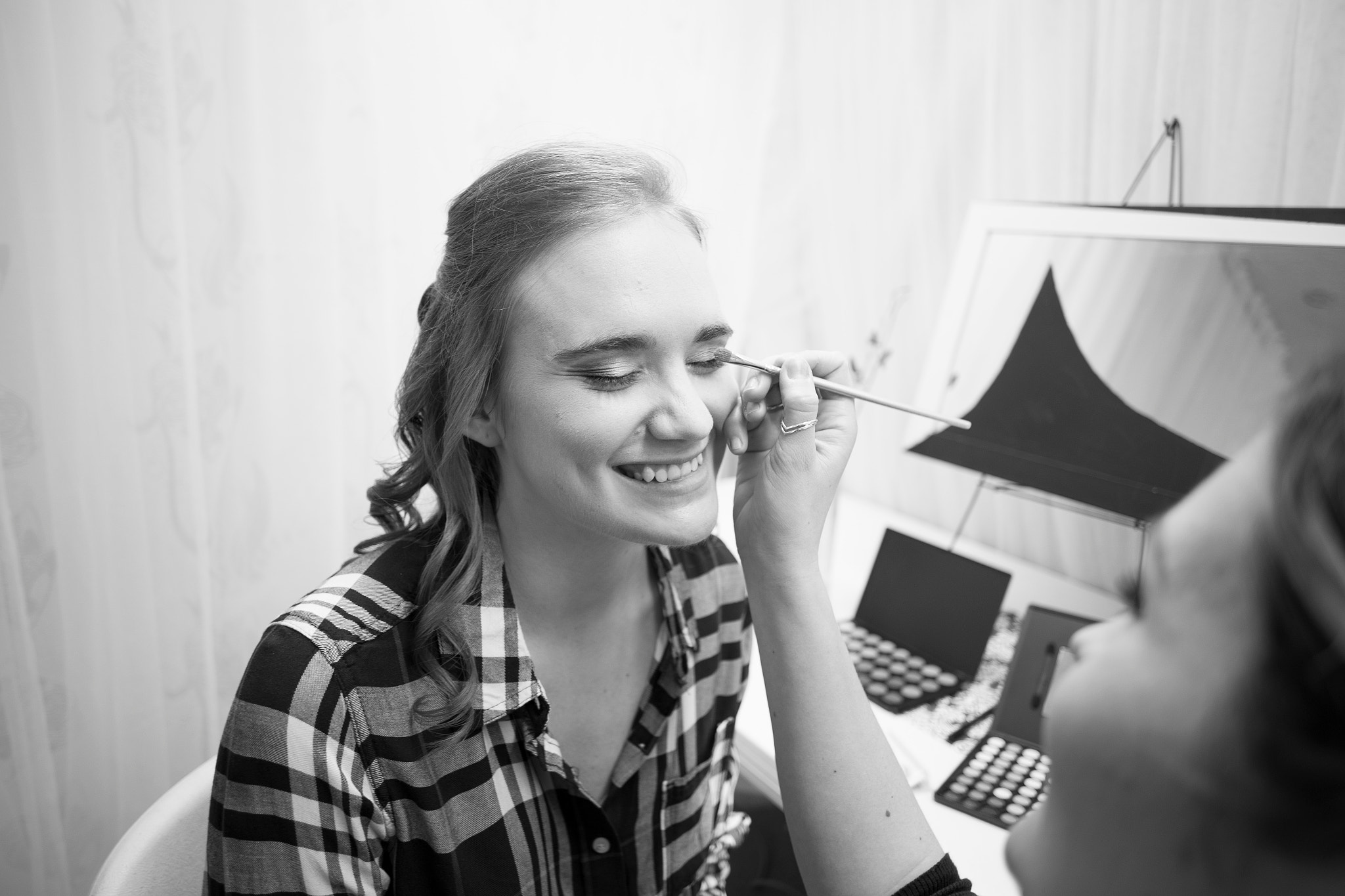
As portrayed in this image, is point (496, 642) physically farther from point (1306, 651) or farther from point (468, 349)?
point (1306, 651)

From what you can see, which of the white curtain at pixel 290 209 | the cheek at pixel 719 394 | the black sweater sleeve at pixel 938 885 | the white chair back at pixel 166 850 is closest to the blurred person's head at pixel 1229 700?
the black sweater sleeve at pixel 938 885

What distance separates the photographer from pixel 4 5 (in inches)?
48.0

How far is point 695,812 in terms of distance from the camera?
1.10m

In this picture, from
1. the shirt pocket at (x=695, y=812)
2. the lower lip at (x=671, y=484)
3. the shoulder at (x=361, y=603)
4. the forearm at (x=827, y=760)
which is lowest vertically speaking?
the shirt pocket at (x=695, y=812)

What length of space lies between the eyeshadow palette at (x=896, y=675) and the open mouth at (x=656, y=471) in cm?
56

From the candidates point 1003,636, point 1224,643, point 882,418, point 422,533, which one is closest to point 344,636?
point 422,533

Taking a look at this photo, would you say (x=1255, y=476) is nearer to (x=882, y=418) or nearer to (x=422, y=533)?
(x=422, y=533)

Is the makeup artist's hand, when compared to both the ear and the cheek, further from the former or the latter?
the ear

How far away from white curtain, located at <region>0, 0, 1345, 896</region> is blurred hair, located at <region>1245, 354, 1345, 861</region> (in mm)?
1235

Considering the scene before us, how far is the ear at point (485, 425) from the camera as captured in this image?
39.5 inches

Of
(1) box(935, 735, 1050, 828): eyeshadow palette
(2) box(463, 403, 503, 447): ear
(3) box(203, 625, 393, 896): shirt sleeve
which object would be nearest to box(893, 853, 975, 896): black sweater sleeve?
(1) box(935, 735, 1050, 828): eyeshadow palette

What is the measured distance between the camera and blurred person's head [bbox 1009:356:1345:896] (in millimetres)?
322

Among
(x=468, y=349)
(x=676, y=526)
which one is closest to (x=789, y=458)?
(x=676, y=526)

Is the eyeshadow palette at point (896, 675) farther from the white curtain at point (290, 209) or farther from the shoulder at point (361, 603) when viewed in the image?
the shoulder at point (361, 603)
